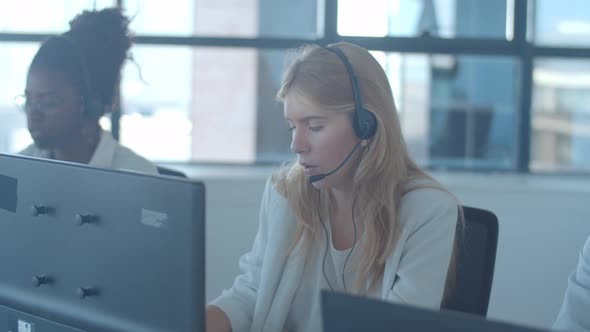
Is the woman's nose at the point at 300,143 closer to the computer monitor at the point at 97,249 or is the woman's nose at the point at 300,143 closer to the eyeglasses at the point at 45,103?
the computer monitor at the point at 97,249

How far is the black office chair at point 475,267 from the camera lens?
147 centimetres

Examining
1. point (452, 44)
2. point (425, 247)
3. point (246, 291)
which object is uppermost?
point (452, 44)

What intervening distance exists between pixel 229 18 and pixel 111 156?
50.7 inches

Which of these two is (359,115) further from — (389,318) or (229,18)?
(229,18)

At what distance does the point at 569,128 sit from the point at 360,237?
2.02m

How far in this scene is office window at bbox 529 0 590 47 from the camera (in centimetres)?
311

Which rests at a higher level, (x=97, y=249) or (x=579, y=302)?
(x=97, y=249)

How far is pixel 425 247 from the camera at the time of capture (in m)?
1.36

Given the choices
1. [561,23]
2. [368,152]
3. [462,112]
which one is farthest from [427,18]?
[368,152]

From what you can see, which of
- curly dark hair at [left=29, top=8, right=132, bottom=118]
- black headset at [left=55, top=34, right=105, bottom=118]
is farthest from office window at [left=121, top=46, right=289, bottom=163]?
black headset at [left=55, top=34, right=105, bottom=118]

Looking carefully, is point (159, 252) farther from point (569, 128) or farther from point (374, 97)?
point (569, 128)

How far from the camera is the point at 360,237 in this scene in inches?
57.8

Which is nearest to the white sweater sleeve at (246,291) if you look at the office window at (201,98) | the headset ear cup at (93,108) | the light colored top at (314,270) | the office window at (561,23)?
the light colored top at (314,270)

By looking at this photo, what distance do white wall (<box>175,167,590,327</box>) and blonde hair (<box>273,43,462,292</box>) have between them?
4.14ft
